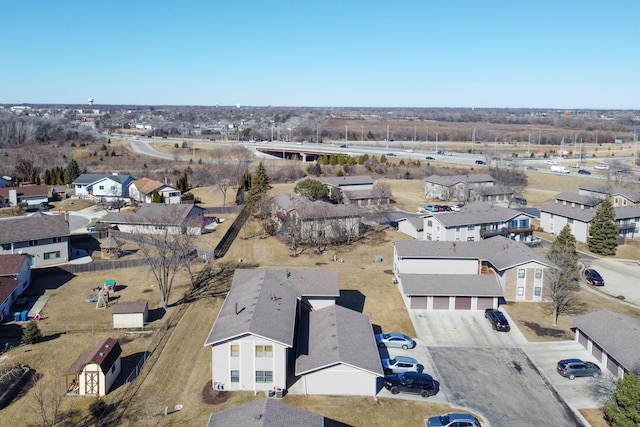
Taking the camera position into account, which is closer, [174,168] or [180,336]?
[180,336]

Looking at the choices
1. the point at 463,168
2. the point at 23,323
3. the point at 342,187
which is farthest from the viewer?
the point at 463,168

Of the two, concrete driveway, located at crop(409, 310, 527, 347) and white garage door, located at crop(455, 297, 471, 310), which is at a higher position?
white garage door, located at crop(455, 297, 471, 310)

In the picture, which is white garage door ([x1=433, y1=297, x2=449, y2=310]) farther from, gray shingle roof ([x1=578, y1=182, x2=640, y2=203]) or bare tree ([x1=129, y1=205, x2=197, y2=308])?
gray shingle roof ([x1=578, y1=182, x2=640, y2=203])

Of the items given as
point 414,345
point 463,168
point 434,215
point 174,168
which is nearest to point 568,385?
point 414,345

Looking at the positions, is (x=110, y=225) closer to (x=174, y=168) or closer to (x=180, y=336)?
(x=180, y=336)

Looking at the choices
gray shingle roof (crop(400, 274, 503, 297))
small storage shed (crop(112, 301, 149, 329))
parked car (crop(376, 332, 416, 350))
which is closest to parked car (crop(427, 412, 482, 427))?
parked car (crop(376, 332, 416, 350))

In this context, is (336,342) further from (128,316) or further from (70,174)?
(70,174)
